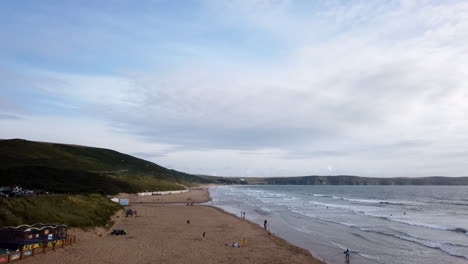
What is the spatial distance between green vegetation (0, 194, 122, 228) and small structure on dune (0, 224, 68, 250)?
14.1ft

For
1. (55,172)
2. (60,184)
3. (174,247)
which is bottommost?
(174,247)

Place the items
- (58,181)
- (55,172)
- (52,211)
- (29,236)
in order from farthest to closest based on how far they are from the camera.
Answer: (55,172)
(58,181)
(52,211)
(29,236)

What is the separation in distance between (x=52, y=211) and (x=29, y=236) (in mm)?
9035

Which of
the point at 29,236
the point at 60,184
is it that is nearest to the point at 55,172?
the point at 60,184

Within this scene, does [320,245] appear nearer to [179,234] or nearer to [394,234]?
[394,234]

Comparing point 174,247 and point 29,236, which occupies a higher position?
point 29,236

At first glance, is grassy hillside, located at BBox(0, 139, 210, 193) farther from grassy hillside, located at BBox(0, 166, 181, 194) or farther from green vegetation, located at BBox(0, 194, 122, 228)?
green vegetation, located at BBox(0, 194, 122, 228)

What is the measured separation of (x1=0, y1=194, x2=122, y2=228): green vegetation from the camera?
94.4ft

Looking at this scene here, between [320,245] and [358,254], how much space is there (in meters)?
4.58

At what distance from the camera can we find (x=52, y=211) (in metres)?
32.2

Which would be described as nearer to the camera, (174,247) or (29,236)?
(29,236)

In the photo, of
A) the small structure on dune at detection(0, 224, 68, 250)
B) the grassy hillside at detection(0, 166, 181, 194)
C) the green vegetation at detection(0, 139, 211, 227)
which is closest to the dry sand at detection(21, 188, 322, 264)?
the small structure on dune at detection(0, 224, 68, 250)

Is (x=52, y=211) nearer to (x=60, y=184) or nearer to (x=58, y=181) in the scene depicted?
(x=60, y=184)

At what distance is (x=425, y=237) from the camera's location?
37.7 meters
